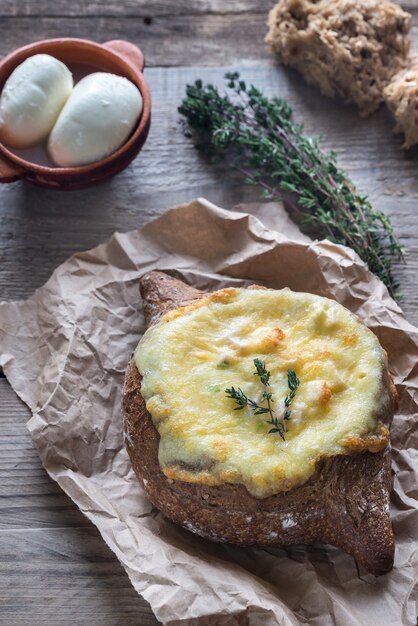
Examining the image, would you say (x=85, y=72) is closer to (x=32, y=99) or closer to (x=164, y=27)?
(x=32, y=99)

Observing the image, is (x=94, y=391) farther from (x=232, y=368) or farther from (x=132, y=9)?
(x=132, y=9)

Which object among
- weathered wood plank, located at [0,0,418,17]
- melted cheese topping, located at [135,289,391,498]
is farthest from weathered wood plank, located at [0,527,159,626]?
weathered wood plank, located at [0,0,418,17]

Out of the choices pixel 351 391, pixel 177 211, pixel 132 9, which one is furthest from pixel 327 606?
pixel 132 9

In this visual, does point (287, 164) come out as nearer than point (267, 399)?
No

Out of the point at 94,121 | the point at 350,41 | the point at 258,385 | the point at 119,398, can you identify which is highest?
the point at 350,41

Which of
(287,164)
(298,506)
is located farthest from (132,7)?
(298,506)

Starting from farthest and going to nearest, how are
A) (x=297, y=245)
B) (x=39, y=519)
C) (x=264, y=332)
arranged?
(x=297, y=245)
(x=39, y=519)
(x=264, y=332)

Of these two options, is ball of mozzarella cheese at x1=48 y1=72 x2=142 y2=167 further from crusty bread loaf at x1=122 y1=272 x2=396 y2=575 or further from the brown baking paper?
crusty bread loaf at x1=122 y1=272 x2=396 y2=575
